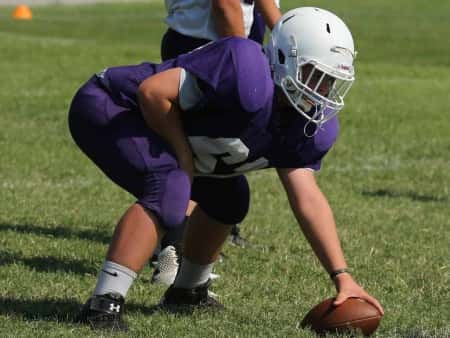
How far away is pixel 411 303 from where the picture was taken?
5148mm

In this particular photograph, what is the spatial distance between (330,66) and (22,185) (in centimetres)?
437

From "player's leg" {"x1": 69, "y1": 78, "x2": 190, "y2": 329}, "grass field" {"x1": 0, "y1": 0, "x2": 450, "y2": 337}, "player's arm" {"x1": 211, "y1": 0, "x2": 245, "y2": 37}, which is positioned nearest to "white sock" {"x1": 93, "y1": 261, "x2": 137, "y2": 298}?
"player's leg" {"x1": 69, "y1": 78, "x2": 190, "y2": 329}

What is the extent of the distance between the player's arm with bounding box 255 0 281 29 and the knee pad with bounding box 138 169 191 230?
1.55 m

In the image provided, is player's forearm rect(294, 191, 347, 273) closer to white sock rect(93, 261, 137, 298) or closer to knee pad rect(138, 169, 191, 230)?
knee pad rect(138, 169, 191, 230)

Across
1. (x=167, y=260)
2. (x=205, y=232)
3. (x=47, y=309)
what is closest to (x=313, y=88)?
(x=205, y=232)

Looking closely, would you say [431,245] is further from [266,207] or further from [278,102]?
[278,102]

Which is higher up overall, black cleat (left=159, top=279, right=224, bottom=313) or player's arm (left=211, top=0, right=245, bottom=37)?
player's arm (left=211, top=0, right=245, bottom=37)

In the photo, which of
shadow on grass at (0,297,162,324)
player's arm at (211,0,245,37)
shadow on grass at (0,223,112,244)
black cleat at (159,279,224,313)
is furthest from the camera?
shadow on grass at (0,223,112,244)

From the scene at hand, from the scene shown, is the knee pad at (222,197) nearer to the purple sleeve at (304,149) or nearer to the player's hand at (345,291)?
the purple sleeve at (304,149)

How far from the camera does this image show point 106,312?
4.23m

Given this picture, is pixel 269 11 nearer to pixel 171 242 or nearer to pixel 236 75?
pixel 171 242

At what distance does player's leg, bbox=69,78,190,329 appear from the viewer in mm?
4211

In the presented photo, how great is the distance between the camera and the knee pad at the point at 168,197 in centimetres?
421

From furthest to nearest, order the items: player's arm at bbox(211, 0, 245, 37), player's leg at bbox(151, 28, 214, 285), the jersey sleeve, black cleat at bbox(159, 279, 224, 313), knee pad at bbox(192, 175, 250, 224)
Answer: player's arm at bbox(211, 0, 245, 37) → player's leg at bbox(151, 28, 214, 285) → black cleat at bbox(159, 279, 224, 313) → knee pad at bbox(192, 175, 250, 224) → the jersey sleeve
